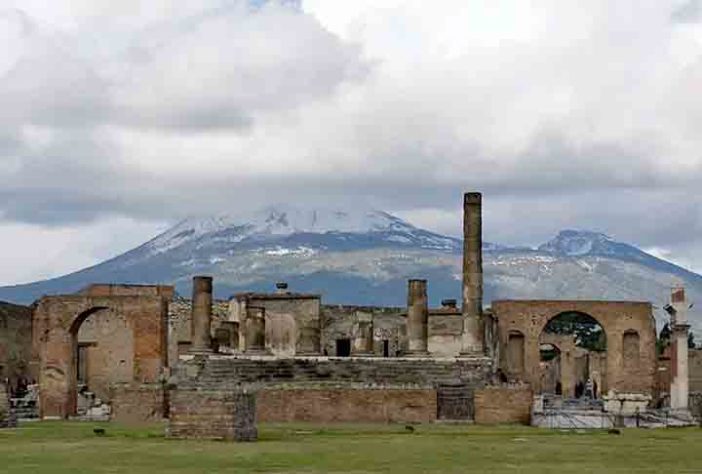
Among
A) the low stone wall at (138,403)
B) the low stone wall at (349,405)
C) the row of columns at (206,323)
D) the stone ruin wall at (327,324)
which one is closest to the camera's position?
the low stone wall at (349,405)

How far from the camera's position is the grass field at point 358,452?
63.7 ft

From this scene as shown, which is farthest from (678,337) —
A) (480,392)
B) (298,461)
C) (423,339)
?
(298,461)

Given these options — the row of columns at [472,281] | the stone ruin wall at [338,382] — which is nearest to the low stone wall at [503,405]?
the stone ruin wall at [338,382]

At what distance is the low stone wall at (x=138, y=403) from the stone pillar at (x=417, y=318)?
35.7ft

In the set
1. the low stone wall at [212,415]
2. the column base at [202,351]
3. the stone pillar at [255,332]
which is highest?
the stone pillar at [255,332]

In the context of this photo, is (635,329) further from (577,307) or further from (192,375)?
(192,375)

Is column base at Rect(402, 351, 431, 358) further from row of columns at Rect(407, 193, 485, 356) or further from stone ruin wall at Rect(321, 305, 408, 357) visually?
stone ruin wall at Rect(321, 305, 408, 357)

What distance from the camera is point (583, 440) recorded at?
26.9 metres

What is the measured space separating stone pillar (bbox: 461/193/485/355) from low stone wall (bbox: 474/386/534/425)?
841 centimetres

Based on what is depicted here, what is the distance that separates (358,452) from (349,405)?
1555 centimetres

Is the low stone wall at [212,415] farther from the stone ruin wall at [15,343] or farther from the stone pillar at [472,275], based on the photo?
the stone ruin wall at [15,343]

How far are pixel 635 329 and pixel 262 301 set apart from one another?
16.7 m

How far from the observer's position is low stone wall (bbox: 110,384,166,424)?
129ft

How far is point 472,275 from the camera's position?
155 feet
